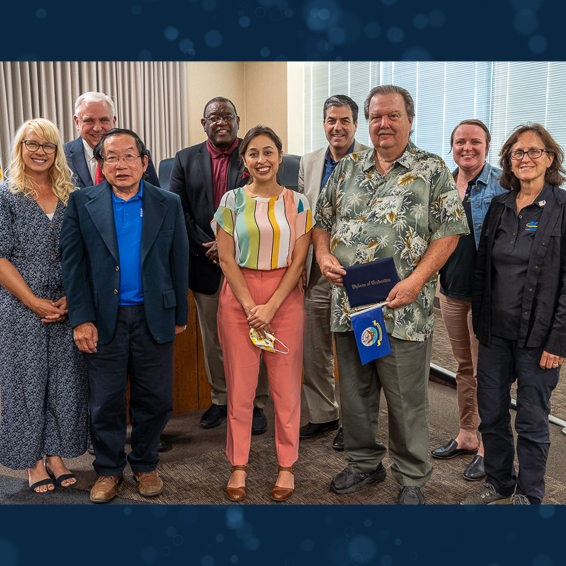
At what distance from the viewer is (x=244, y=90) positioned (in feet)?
24.9

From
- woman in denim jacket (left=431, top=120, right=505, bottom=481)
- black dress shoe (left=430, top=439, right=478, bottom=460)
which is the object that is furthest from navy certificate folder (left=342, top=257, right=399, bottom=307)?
black dress shoe (left=430, top=439, right=478, bottom=460)

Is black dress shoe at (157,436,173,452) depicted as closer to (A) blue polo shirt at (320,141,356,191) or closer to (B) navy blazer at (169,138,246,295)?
(B) navy blazer at (169,138,246,295)

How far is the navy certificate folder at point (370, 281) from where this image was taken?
2213 mm

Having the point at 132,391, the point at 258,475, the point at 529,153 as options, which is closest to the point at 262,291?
the point at 132,391

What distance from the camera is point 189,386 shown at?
344 cm

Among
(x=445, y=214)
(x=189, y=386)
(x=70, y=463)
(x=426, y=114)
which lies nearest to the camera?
(x=445, y=214)

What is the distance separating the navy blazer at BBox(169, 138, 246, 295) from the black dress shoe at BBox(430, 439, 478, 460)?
1339 mm

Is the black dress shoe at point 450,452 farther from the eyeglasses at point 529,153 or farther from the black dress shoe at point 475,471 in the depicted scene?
the eyeglasses at point 529,153

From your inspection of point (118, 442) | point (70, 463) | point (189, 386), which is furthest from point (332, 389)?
point (70, 463)

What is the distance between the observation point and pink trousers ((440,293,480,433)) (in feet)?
8.87

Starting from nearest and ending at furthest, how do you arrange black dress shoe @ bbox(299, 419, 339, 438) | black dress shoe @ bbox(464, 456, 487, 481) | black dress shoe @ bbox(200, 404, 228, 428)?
black dress shoe @ bbox(464, 456, 487, 481) < black dress shoe @ bbox(299, 419, 339, 438) < black dress shoe @ bbox(200, 404, 228, 428)

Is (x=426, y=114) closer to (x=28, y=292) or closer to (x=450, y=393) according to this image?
(x=450, y=393)

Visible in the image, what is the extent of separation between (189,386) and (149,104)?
4537 mm

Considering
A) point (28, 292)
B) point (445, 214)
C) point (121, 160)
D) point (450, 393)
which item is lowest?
point (450, 393)
